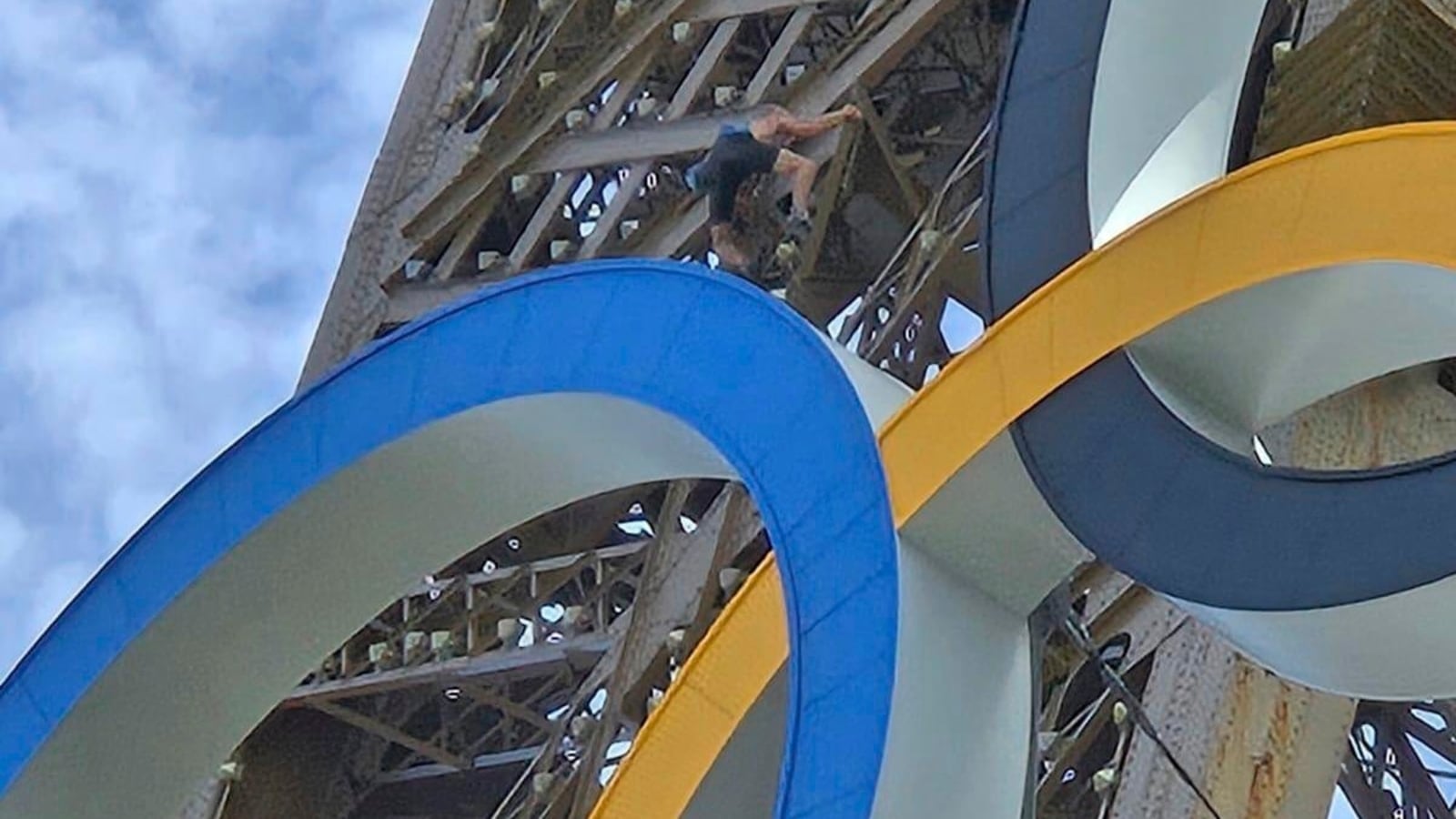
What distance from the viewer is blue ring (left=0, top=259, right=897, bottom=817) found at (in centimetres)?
720

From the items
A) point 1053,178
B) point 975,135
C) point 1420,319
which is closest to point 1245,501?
point 1420,319

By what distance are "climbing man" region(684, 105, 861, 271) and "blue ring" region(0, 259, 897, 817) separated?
1.41 metres

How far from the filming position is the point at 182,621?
9.13m

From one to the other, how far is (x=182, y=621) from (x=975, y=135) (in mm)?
6684

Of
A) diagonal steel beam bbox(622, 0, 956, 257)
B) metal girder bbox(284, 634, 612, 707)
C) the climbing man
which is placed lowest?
the climbing man

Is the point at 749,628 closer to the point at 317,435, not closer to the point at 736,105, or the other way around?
the point at 317,435

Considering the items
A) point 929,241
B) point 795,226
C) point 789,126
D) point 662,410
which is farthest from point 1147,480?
point 929,241

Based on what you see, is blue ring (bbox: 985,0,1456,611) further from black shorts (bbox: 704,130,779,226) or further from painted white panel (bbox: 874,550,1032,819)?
black shorts (bbox: 704,130,779,226)

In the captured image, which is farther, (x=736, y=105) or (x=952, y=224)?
(x=736, y=105)

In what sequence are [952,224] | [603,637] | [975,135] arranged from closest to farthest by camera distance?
[952,224] < [603,637] < [975,135]

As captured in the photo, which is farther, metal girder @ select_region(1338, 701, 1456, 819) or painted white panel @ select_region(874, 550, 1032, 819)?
metal girder @ select_region(1338, 701, 1456, 819)

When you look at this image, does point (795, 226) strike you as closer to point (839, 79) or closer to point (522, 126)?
point (839, 79)

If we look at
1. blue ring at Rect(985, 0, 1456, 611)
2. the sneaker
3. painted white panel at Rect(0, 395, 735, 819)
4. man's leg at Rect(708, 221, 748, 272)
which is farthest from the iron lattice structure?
blue ring at Rect(985, 0, 1456, 611)

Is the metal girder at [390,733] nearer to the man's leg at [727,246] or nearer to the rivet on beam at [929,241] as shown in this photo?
the rivet on beam at [929,241]
